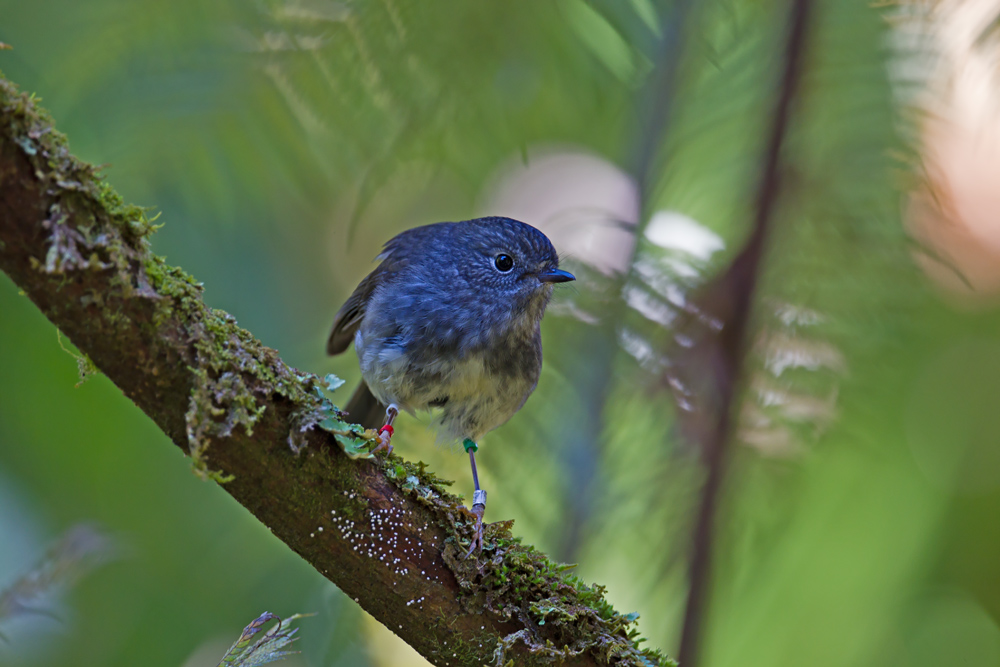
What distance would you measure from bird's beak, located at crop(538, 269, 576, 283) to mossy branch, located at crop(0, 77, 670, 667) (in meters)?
1.06

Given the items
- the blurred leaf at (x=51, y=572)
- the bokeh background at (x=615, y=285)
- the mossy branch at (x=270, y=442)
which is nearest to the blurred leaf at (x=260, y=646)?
the mossy branch at (x=270, y=442)

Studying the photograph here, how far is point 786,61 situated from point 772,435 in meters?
1.21

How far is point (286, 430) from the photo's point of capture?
1369 millimetres

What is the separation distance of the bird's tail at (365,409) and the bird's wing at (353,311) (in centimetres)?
25

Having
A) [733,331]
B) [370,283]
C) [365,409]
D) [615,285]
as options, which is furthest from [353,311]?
[733,331]

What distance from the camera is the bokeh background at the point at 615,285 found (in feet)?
6.96

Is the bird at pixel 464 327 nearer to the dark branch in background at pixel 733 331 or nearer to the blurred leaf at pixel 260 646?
the dark branch in background at pixel 733 331

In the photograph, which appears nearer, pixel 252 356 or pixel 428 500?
pixel 252 356

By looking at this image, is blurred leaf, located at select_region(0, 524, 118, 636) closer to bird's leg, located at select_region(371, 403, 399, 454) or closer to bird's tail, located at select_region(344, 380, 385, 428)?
bird's leg, located at select_region(371, 403, 399, 454)

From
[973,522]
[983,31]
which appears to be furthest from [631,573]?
[983,31]

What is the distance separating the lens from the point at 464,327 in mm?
2453

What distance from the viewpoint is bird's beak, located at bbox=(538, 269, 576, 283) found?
2.52 metres

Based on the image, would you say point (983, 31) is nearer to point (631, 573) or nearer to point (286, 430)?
point (631, 573)

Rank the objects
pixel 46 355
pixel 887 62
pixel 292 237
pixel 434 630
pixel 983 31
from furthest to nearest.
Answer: pixel 292 237
pixel 46 355
pixel 887 62
pixel 983 31
pixel 434 630
